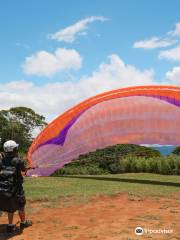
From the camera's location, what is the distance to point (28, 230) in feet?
24.2

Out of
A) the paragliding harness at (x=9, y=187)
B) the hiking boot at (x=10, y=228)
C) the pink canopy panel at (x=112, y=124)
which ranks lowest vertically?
the hiking boot at (x=10, y=228)

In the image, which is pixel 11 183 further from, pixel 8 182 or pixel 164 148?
pixel 164 148

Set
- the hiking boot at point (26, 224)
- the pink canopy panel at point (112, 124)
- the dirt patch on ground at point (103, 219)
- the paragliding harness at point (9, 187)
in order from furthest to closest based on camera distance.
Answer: the pink canopy panel at point (112, 124)
the hiking boot at point (26, 224)
the paragliding harness at point (9, 187)
the dirt patch on ground at point (103, 219)

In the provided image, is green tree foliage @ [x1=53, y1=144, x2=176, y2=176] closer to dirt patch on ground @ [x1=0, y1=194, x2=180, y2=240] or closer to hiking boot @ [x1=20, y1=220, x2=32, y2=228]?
dirt patch on ground @ [x1=0, y1=194, x2=180, y2=240]

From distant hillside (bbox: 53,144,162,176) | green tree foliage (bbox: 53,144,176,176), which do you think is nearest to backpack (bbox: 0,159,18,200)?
green tree foliage (bbox: 53,144,176,176)

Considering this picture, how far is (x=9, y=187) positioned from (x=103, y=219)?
2.07m

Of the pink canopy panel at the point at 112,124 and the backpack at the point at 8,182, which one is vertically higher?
the pink canopy panel at the point at 112,124

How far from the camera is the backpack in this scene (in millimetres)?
7168

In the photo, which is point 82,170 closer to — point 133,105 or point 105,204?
point 133,105

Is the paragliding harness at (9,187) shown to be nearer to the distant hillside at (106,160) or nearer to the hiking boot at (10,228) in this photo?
the hiking boot at (10,228)

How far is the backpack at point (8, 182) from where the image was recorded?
717 cm

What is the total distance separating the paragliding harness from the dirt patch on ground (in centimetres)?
52

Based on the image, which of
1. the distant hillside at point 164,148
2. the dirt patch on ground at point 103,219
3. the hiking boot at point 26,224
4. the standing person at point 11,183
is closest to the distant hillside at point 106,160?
the distant hillside at point 164,148

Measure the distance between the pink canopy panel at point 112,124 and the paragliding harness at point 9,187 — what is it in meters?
7.95
